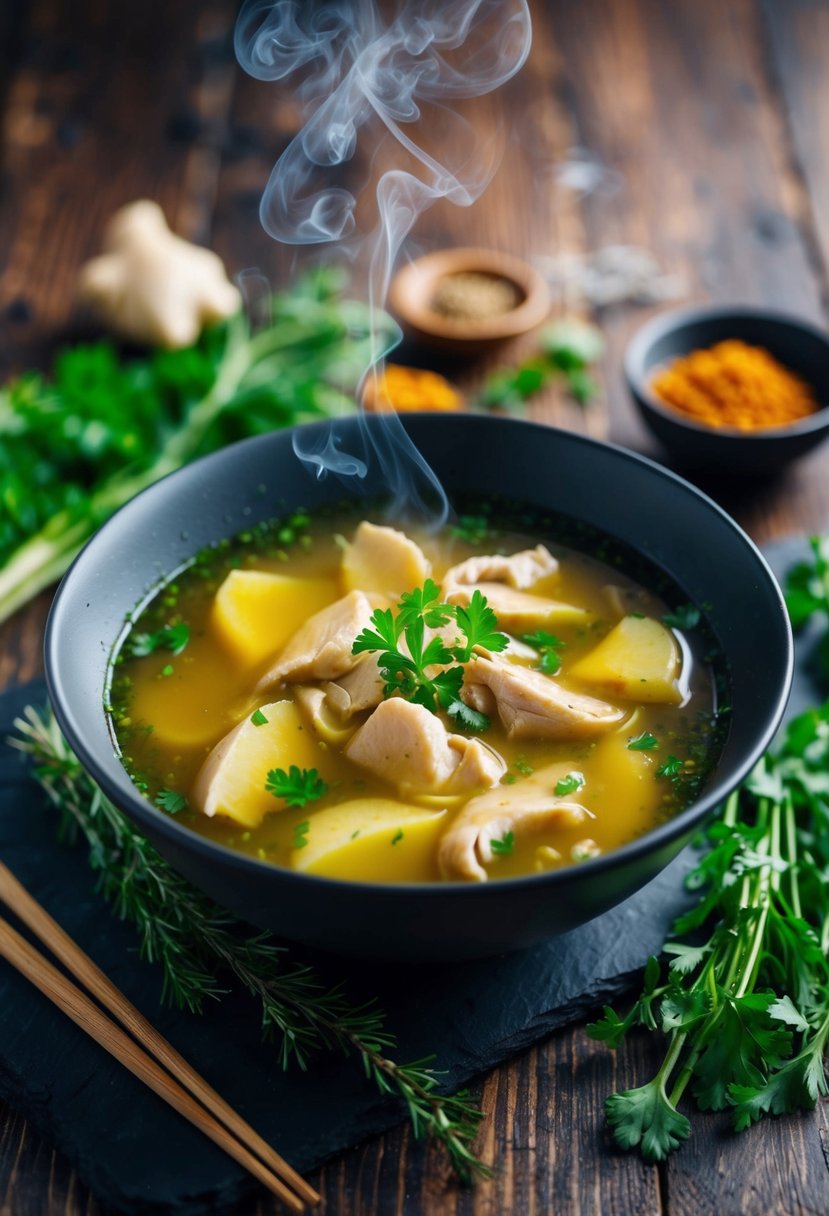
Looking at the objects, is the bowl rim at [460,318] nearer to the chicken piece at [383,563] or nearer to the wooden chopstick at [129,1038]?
the chicken piece at [383,563]

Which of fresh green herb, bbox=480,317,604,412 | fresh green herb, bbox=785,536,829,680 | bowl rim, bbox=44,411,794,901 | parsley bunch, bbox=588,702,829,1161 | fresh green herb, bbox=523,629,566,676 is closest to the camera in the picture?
bowl rim, bbox=44,411,794,901

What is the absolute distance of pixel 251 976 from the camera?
271cm

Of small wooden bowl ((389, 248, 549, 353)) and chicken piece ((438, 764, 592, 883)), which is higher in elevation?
chicken piece ((438, 764, 592, 883))

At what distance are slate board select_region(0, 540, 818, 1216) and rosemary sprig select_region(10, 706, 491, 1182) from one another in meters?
0.04

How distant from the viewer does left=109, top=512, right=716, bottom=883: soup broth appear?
2591 millimetres

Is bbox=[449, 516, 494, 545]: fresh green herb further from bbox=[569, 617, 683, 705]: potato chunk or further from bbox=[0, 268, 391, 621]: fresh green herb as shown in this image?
bbox=[0, 268, 391, 621]: fresh green herb

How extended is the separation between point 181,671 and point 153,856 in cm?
44

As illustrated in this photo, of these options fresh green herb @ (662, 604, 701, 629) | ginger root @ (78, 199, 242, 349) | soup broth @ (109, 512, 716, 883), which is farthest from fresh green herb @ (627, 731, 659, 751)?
ginger root @ (78, 199, 242, 349)

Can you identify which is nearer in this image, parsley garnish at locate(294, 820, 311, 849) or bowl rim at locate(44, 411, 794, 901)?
bowl rim at locate(44, 411, 794, 901)

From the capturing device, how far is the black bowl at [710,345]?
4293mm

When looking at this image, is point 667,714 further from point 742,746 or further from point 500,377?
point 500,377

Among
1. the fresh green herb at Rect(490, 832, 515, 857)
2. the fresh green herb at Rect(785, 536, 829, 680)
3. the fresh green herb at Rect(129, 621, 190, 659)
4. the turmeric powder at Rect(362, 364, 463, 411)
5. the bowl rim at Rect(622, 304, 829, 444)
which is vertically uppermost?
the fresh green herb at Rect(129, 621, 190, 659)

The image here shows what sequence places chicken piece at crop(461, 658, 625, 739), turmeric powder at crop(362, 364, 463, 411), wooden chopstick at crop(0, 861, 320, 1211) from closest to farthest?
wooden chopstick at crop(0, 861, 320, 1211)
chicken piece at crop(461, 658, 625, 739)
turmeric powder at crop(362, 364, 463, 411)

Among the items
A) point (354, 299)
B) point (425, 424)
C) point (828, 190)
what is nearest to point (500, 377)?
point (354, 299)
